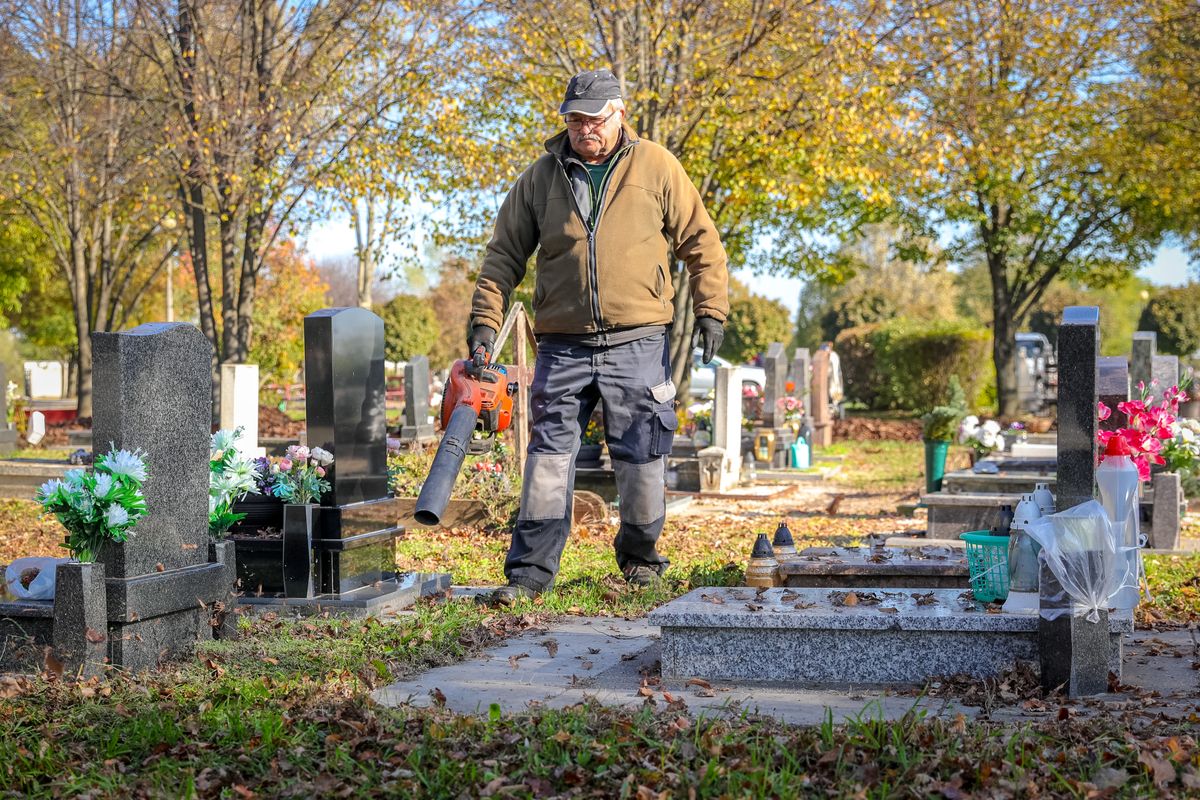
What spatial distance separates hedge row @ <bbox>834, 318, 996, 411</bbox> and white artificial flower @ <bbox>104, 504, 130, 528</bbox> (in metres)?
23.6

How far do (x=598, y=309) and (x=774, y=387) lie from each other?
42.5 feet

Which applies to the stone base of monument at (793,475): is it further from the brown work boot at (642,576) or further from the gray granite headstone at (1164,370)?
the brown work boot at (642,576)

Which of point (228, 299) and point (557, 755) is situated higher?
point (228, 299)

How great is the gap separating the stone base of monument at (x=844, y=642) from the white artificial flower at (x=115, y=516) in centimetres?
190

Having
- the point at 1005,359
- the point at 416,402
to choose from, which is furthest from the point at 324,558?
the point at 1005,359

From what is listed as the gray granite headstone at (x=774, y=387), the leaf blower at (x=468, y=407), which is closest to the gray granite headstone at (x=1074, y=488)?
the leaf blower at (x=468, y=407)

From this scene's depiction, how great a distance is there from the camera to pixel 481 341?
600 cm

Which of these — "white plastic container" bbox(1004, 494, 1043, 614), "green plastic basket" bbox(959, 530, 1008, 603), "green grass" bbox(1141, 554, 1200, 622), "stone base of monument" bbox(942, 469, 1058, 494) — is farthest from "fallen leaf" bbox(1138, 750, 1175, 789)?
"stone base of monument" bbox(942, 469, 1058, 494)

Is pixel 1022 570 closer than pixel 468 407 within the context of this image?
Yes

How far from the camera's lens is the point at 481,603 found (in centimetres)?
588

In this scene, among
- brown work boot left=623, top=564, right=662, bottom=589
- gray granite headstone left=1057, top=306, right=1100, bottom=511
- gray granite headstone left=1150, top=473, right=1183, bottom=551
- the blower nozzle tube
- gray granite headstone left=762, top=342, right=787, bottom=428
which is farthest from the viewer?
gray granite headstone left=762, top=342, right=787, bottom=428

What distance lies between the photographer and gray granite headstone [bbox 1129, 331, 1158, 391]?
1153 cm

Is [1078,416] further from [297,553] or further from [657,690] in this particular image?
[297,553]

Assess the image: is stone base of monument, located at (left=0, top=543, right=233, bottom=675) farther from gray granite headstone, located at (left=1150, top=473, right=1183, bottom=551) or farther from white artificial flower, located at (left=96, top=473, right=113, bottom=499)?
gray granite headstone, located at (left=1150, top=473, right=1183, bottom=551)
